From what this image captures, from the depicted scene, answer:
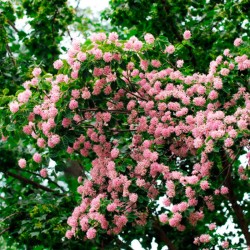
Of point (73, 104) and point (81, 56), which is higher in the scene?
point (81, 56)

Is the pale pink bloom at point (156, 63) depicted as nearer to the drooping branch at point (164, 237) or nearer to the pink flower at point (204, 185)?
the pink flower at point (204, 185)

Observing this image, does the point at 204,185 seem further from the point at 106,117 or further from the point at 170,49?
the point at 170,49

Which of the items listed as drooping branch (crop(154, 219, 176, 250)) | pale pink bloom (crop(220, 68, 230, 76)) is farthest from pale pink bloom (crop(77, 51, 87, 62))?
drooping branch (crop(154, 219, 176, 250))

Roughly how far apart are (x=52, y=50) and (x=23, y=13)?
1.03 meters

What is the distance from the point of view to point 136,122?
5.00m

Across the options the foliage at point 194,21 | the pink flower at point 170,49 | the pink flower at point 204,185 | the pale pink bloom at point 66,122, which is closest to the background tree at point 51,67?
the foliage at point 194,21

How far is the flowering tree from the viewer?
4.31m

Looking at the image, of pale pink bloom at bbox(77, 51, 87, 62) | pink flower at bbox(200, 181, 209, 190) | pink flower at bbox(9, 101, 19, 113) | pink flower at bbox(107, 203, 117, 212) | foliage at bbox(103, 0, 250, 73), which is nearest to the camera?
pink flower at bbox(200, 181, 209, 190)

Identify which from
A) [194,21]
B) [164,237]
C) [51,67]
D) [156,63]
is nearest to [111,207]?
[156,63]

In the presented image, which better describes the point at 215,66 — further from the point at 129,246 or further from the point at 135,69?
the point at 129,246

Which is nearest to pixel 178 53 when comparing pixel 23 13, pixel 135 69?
pixel 135 69

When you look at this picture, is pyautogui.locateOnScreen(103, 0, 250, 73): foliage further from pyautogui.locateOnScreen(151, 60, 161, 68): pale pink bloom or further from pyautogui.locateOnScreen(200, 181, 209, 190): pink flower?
pyautogui.locateOnScreen(200, 181, 209, 190): pink flower

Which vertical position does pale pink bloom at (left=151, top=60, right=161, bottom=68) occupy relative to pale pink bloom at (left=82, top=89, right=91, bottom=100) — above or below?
above

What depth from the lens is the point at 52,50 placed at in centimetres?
706
